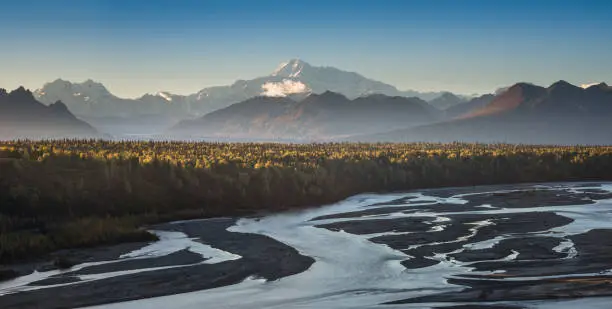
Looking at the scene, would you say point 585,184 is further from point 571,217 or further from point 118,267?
point 118,267

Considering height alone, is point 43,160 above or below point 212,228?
above

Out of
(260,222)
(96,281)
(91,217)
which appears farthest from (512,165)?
(96,281)

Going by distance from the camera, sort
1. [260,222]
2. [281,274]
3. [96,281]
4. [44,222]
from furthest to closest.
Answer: [260,222] < [44,222] < [281,274] < [96,281]

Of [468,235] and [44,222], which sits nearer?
[468,235]

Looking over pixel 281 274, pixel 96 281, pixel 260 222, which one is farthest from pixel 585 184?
pixel 96 281

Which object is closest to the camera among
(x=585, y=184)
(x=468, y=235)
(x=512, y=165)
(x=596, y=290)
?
(x=596, y=290)

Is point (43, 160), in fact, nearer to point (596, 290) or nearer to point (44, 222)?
point (44, 222)

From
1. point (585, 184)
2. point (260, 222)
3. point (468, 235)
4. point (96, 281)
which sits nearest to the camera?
point (96, 281)

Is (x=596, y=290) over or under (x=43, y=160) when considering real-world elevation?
under

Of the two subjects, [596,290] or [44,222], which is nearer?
[596,290]
